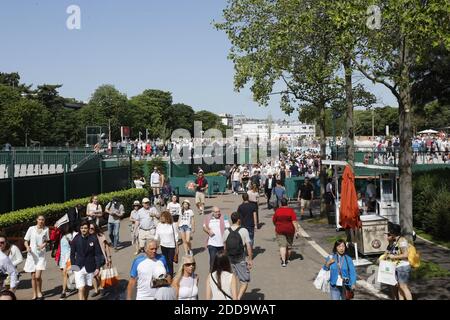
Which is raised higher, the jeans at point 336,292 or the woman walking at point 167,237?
the woman walking at point 167,237

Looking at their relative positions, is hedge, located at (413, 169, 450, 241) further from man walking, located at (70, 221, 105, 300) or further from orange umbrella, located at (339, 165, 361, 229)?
man walking, located at (70, 221, 105, 300)

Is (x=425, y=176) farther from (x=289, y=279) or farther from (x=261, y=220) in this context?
(x=289, y=279)

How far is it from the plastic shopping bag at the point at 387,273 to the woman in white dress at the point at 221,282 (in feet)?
11.6

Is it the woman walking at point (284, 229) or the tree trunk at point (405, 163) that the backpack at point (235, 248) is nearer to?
the woman walking at point (284, 229)

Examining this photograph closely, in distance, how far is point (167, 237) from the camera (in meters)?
11.1

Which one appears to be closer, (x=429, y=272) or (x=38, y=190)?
(x=429, y=272)

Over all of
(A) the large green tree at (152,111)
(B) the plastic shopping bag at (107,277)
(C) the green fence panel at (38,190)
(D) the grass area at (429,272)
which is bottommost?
(D) the grass area at (429,272)

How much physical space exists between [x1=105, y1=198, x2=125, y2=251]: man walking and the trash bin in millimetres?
6396

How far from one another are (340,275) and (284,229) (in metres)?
5.05

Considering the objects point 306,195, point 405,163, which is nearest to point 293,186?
point 306,195

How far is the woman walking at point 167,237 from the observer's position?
11102 millimetres

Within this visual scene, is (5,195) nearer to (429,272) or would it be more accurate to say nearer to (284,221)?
(284,221)

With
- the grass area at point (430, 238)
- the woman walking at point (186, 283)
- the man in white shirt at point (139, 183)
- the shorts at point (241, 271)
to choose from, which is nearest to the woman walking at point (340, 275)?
the shorts at point (241, 271)
